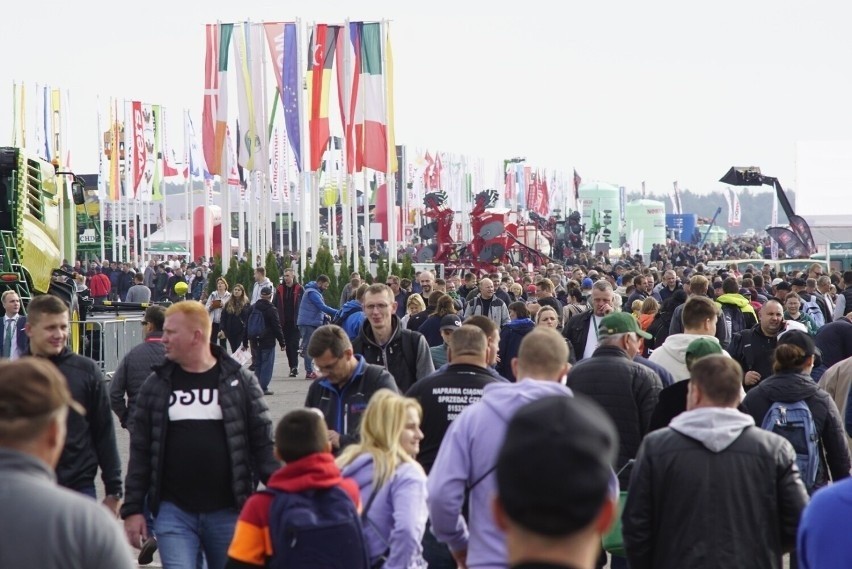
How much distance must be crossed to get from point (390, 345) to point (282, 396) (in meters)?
11.1

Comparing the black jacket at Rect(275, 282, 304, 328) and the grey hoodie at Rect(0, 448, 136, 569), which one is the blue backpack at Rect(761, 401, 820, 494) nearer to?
the grey hoodie at Rect(0, 448, 136, 569)

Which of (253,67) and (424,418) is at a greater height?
(253,67)

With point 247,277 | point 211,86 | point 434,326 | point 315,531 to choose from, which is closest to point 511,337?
point 434,326

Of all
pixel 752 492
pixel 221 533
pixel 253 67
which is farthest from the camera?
pixel 253 67

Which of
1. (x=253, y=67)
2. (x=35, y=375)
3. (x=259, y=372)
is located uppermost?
(x=253, y=67)

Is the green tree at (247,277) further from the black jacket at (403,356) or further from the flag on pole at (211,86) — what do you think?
the black jacket at (403,356)

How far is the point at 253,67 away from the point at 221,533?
31780 millimetres

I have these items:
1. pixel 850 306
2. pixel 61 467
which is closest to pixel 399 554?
pixel 61 467

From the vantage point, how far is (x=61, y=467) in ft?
23.5

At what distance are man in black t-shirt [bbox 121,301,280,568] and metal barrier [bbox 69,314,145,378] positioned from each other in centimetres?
1241

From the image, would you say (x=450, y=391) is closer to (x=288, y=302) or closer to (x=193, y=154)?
(x=288, y=302)

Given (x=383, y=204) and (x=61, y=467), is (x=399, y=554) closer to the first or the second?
(x=61, y=467)

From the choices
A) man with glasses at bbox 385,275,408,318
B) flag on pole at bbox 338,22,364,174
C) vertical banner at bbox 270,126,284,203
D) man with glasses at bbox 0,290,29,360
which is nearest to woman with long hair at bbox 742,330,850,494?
man with glasses at bbox 0,290,29,360

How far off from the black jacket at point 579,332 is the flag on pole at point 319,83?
25291 mm
